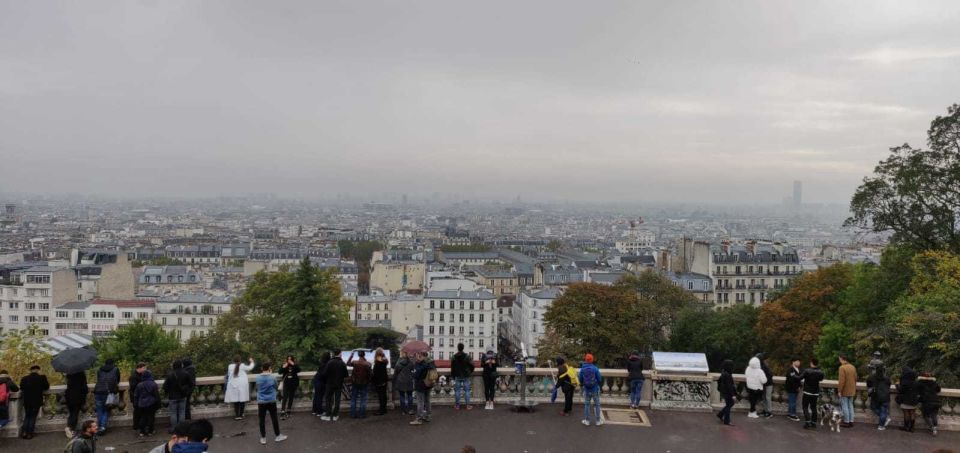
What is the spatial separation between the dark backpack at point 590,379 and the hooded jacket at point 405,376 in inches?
133

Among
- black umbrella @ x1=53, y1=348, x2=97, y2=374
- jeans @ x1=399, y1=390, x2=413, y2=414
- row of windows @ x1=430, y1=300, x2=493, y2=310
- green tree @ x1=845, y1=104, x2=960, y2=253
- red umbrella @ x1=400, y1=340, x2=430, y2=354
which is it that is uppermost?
green tree @ x1=845, y1=104, x2=960, y2=253

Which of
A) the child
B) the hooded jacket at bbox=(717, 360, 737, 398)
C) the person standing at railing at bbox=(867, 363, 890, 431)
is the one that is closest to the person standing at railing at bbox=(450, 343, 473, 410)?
the child

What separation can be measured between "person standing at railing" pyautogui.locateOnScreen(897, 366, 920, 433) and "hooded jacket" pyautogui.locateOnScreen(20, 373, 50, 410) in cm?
1575

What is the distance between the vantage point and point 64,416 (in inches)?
519

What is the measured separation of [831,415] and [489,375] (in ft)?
22.2

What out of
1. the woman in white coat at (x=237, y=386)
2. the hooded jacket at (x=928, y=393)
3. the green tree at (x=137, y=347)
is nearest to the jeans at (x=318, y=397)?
the woman in white coat at (x=237, y=386)

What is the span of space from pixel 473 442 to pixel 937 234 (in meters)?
26.2

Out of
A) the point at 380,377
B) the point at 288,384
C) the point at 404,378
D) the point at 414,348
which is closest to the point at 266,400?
the point at 288,384

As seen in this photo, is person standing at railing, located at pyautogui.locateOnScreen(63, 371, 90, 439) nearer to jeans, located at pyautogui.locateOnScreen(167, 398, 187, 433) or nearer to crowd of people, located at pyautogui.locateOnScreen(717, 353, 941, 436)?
jeans, located at pyautogui.locateOnScreen(167, 398, 187, 433)

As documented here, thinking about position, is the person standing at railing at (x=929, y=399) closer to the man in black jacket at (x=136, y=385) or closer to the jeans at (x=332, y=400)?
the jeans at (x=332, y=400)

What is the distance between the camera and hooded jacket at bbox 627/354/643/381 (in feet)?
47.1

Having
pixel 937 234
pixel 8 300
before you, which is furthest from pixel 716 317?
pixel 8 300

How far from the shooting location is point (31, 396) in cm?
1242

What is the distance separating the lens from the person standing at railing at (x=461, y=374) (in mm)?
14477
